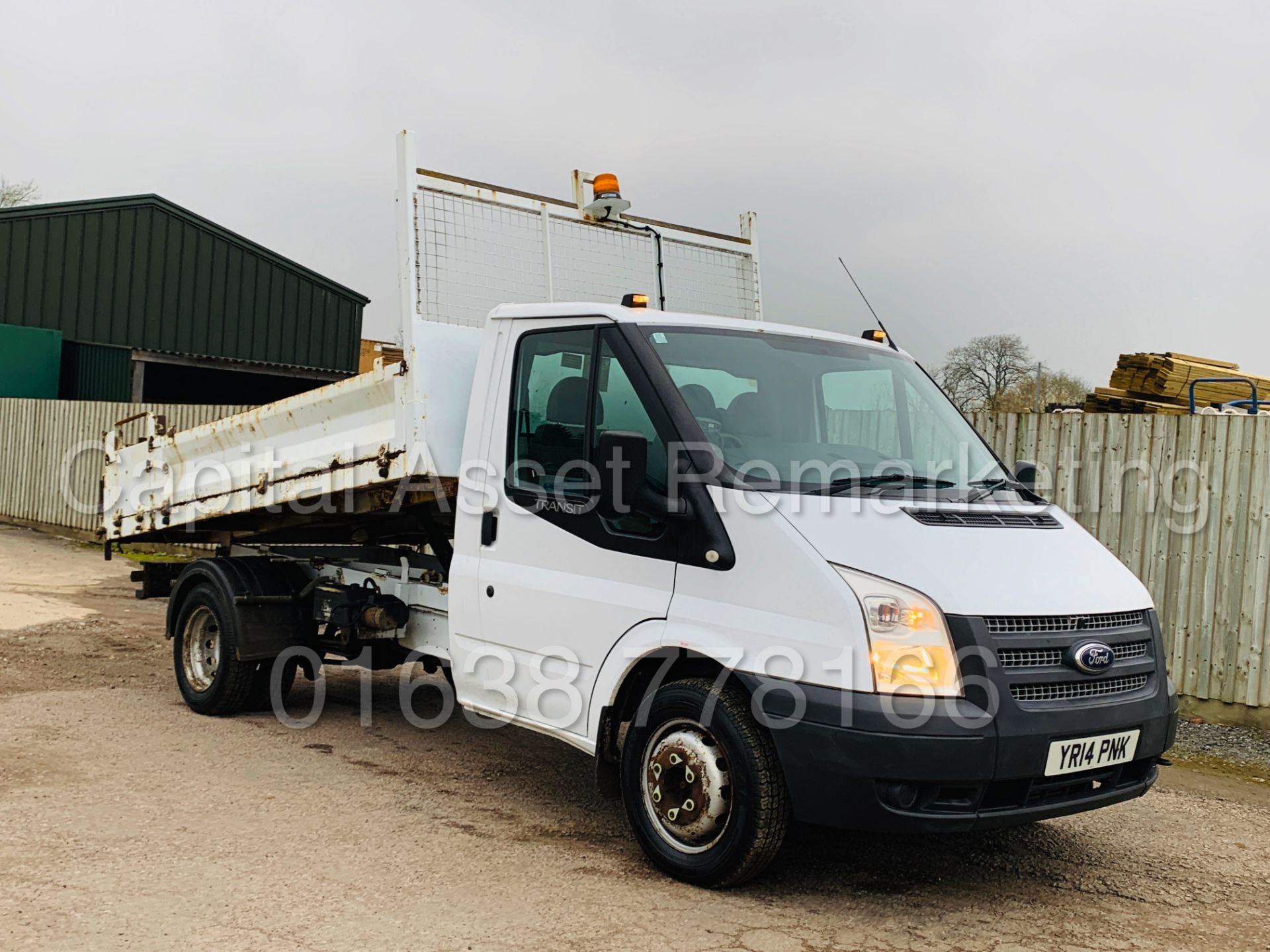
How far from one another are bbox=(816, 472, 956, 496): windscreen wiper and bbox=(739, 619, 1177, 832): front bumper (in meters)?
0.83

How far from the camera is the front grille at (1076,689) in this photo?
4.24 m

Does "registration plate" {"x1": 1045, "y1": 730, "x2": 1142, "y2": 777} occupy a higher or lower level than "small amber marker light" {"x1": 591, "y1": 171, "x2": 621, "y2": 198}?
lower

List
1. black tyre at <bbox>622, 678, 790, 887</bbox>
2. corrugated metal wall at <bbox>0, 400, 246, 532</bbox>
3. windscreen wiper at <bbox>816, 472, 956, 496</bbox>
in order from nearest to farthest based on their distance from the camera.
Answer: black tyre at <bbox>622, 678, 790, 887</bbox>, windscreen wiper at <bbox>816, 472, 956, 496</bbox>, corrugated metal wall at <bbox>0, 400, 246, 532</bbox>

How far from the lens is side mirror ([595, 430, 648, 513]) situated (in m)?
4.59

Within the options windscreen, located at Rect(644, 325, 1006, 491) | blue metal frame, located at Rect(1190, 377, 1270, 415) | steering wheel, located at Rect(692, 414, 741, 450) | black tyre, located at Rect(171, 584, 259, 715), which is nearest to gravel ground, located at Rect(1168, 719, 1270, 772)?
blue metal frame, located at Rect(1190, 377, 1270, 415)

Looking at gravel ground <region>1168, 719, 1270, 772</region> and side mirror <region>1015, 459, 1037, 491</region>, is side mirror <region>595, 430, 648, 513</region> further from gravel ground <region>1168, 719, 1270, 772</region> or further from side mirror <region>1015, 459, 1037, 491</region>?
gravel ground <region>1168, 719, 1270, 772</region>

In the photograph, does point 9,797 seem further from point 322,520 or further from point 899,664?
point 899,664

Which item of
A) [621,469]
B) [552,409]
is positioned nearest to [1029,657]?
[621,469]

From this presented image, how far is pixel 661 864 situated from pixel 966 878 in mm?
1334

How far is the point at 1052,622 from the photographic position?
A: 4.36 meters

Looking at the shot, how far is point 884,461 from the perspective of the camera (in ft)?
16.5

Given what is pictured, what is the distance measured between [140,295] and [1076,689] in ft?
81.4

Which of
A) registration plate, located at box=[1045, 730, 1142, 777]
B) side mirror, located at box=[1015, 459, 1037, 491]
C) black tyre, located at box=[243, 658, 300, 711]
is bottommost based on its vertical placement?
black tyre, located at box=[243, 658, 300, 711]

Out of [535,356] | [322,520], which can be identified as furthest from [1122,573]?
[322,520]
